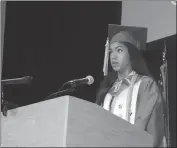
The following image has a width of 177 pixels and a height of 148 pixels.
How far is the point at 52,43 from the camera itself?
194 cm

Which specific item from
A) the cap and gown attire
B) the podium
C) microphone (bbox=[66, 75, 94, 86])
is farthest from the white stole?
the podium

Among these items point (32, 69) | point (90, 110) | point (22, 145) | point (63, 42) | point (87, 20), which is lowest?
point (22, 145)

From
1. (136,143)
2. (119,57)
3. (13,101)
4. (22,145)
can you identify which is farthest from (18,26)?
(136,143)

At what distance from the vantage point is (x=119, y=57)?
1689 mm

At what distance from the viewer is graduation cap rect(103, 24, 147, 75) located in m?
1.72

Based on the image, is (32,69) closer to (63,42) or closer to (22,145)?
(63,42)

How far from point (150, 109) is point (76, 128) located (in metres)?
0.72

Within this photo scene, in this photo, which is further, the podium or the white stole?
the white stole

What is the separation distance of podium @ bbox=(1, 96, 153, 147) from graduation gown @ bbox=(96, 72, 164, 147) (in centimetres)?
50

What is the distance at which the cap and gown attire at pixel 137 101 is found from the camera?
1.53m

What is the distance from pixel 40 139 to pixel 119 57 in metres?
0.82

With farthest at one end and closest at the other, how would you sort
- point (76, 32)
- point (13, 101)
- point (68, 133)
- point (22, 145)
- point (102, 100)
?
point (76, 32) < point (13, 101) < point (102, 100) < point (22, 145) < point (68, 133)

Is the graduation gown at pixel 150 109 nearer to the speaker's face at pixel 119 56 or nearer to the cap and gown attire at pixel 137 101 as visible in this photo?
the cap and gown attire at pixel 137 101

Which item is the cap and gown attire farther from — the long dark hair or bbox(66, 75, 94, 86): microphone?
bbox(66, 75, 94, 86): microphone
